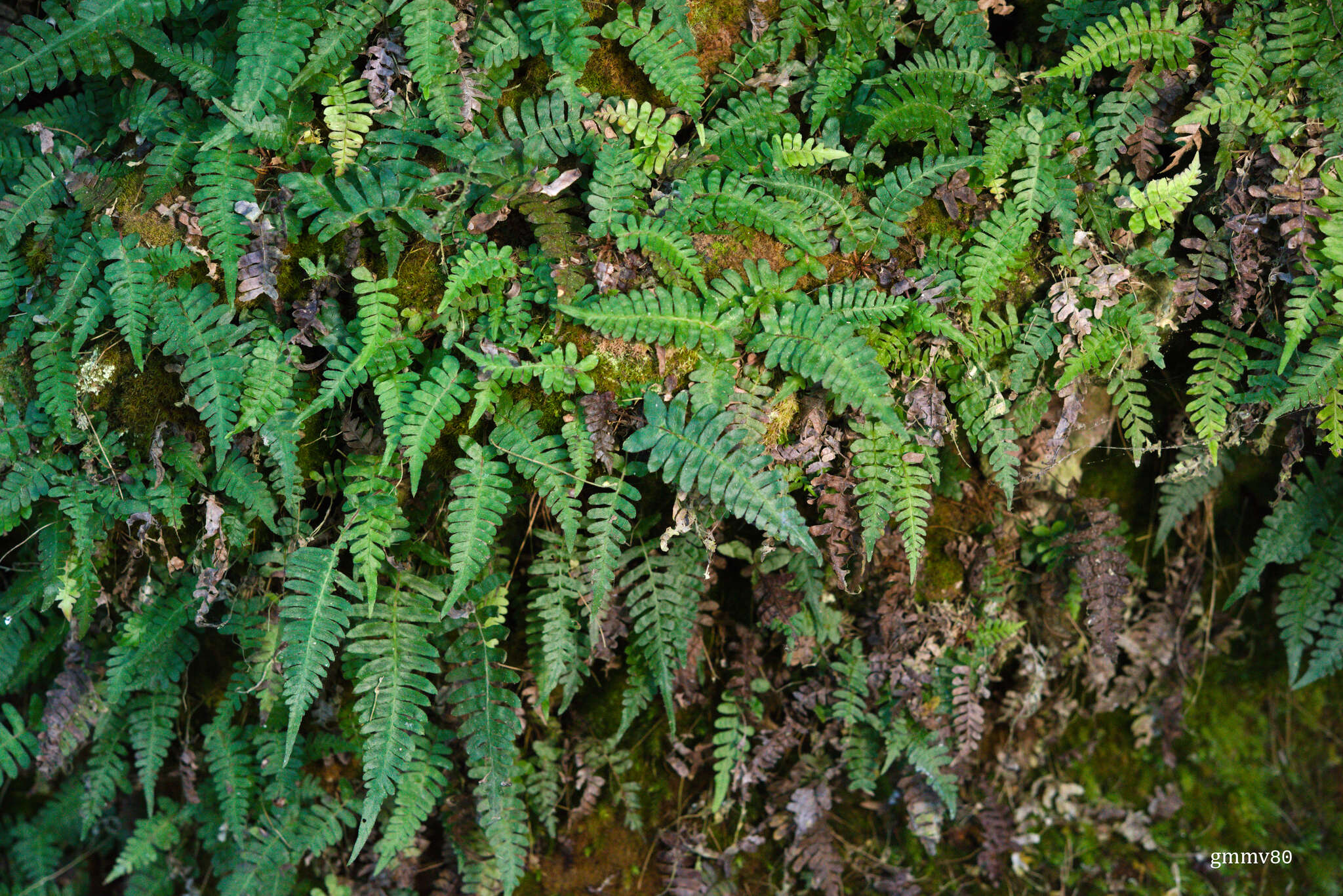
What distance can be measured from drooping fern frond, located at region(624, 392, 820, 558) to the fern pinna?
0.06 ft

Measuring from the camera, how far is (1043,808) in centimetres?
421

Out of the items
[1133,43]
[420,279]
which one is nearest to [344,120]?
[420,279]

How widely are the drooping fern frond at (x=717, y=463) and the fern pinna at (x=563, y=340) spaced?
2cm

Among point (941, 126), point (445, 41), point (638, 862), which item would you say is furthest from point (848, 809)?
point (445, 41)

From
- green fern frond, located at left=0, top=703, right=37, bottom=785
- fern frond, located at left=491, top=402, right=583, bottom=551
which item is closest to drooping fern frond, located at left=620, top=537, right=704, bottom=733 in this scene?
fern frond, located at left=491, top=402, right=583, bottom=551

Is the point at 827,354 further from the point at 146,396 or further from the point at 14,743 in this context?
the point at 14,743

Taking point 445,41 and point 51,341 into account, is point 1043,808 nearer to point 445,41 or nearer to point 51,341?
point 445,41

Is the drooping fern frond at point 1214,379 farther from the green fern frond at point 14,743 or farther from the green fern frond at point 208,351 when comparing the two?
the green fern frond at point 14,743

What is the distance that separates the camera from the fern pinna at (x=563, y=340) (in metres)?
2.80

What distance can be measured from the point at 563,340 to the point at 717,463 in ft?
2.35

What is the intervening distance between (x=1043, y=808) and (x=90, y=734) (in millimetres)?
4694

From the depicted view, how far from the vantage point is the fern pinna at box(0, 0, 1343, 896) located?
2803 mm

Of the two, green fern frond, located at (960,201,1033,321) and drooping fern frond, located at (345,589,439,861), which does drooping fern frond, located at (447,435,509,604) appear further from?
green fern frond, located at (960,201,1033,321)

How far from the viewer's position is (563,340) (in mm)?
2893
